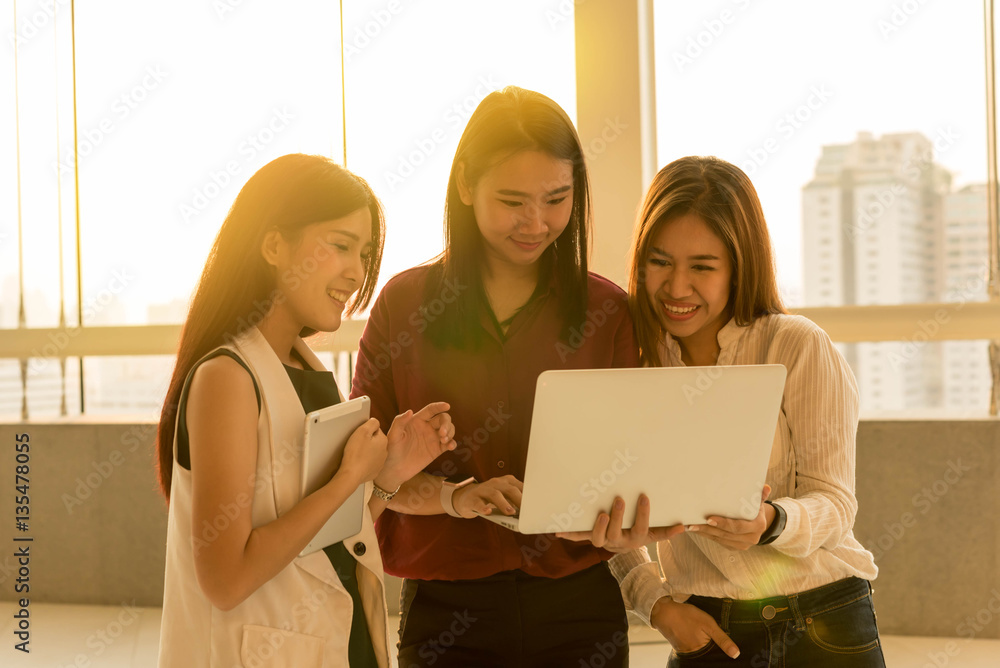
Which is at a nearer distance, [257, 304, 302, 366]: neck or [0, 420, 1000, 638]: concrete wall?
[257, 304, 302, 366]: neck

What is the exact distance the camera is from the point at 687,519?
1232mm

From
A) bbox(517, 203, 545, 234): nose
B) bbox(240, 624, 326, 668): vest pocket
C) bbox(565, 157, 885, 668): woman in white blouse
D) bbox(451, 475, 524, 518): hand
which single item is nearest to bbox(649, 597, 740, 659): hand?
bbox(565, 157, 885, 668): woman in white blouse

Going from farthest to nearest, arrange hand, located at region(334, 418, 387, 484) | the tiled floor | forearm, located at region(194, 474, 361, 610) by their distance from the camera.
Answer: the tiled floor
hand, located at region(334, 418, 387, 484)
forearm, located at region(194, 474, 361, 610)

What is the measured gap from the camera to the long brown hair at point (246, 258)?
1.27 metres

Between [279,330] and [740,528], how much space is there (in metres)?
0.82

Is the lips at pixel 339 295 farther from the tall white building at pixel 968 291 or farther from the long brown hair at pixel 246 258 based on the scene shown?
the tall white building at pixel 968 291

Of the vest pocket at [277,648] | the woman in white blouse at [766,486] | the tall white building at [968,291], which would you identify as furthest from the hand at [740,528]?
the tall white building at [968,291]

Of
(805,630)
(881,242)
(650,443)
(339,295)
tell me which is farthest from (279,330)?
(881,242)

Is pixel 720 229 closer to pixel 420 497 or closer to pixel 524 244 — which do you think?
pixel 524 244

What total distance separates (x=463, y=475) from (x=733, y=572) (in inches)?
20.0

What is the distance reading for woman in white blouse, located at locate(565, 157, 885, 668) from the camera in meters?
1.29

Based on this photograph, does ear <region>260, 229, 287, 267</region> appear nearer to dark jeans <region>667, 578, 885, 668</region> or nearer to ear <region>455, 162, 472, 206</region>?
ear <region>455, 162, 472, 206</region>

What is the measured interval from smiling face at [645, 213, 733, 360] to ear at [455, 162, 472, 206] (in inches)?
14.1

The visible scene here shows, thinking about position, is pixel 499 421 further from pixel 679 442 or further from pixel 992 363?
pixel 992 363
